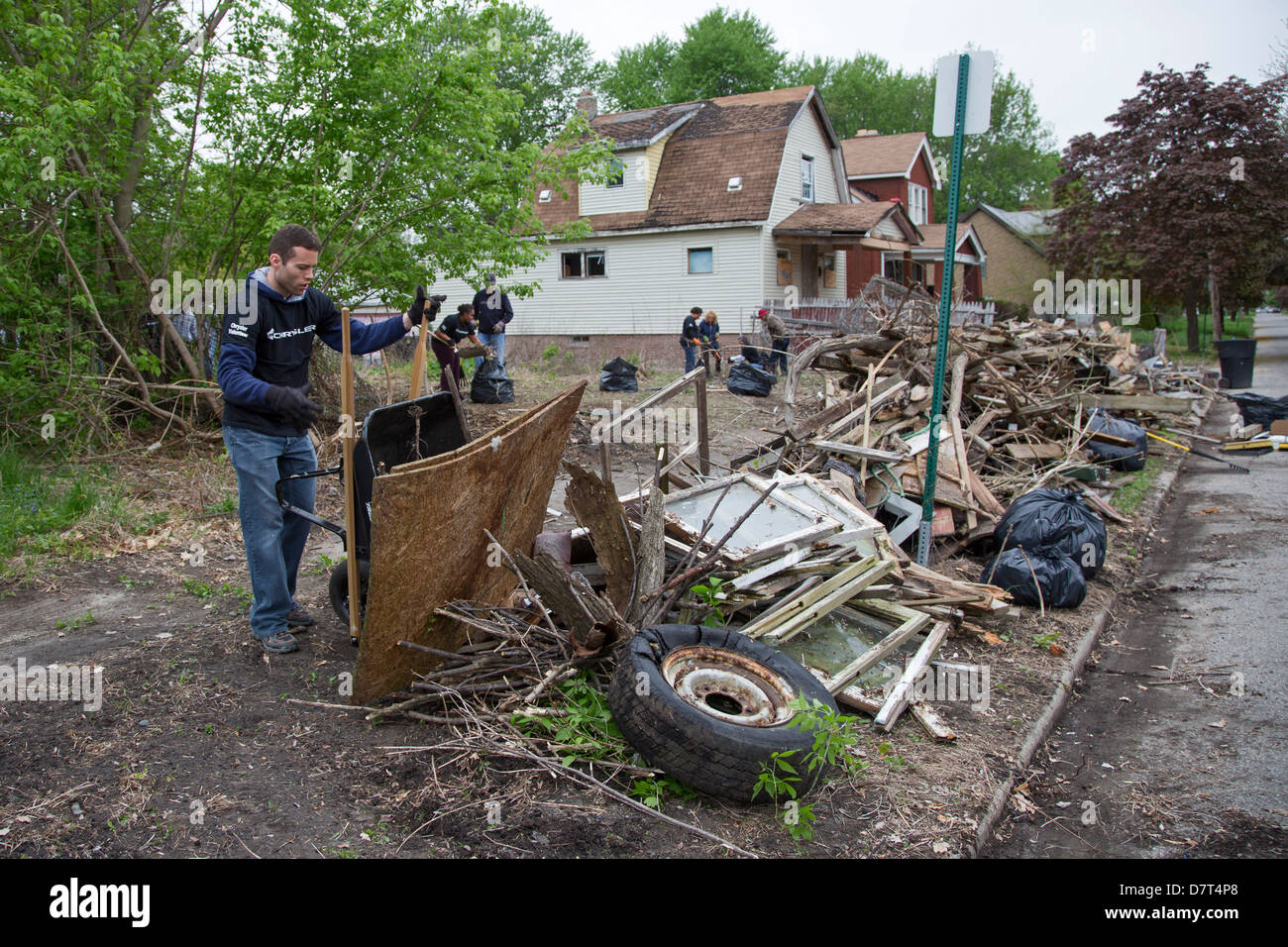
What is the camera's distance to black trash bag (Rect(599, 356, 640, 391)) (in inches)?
661

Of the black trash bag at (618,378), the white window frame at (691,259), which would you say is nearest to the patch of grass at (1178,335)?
the white window frame at (691,259)

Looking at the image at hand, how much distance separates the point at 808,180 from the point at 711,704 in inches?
1129

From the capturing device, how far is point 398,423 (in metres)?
4.39

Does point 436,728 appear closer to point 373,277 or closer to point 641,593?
point 641,593

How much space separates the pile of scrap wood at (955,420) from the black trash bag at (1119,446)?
0.51 feet

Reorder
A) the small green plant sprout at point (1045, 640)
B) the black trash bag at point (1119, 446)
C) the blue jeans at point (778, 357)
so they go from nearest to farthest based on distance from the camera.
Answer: the small green plant sprout at point (1045, 640)
the black trash bag at point (1119, 446)
the blue jeans at point (778, 357)

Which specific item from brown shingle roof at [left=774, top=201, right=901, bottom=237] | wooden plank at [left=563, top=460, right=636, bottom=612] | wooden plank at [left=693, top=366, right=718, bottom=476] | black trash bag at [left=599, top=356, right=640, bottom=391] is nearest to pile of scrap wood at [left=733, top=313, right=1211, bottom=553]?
wooden plank at [left=693, top=366, right=718, bottom=476]

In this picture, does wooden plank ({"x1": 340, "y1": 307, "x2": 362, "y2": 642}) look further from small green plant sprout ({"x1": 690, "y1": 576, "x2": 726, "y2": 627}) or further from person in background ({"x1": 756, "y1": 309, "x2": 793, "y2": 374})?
person in background ({"x1": 756, "y1": 309, "x2": 793, "y2": 374})

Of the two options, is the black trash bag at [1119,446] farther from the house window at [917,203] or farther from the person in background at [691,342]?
the house window at [917,203]

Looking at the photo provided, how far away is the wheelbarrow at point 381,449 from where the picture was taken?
4258 millimetres

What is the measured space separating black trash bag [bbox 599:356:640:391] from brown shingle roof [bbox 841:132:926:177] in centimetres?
2711

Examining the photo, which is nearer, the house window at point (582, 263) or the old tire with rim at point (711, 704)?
A: the old tire with rim at point (711, 704)

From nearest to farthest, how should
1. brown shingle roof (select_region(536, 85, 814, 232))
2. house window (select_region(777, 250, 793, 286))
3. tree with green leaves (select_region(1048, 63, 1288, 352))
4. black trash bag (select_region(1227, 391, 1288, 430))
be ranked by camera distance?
black trash bag (select_region(1227, 391, 1288, 430))
brown shingle roof (select_region(536, 85, 814, 232))
house window (select_region(777, 250, 793, 286))
tree with green leaves (select_region(1048, 63, 1288, 352))

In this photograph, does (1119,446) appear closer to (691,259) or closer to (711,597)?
(711,597)
